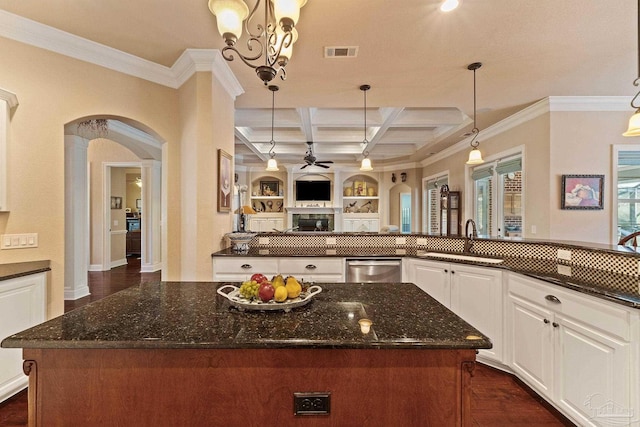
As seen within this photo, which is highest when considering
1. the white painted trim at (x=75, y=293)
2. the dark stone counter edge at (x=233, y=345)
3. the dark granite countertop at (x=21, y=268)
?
the dark granite countertop at (x=21, y=268)

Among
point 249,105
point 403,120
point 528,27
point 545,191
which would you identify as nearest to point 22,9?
point 249,105

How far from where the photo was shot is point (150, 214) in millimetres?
6078

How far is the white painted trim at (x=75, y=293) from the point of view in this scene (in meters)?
4.21

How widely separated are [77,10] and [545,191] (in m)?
5.28

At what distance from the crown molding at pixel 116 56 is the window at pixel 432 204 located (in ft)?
18.6

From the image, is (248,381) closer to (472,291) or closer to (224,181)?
(472,291)

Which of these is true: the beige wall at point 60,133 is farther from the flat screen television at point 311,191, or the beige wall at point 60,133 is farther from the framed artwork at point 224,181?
the flat screen television at point 311,191

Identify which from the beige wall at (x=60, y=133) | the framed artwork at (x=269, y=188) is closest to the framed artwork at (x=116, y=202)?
the framed artwork at (x=269, y=188)

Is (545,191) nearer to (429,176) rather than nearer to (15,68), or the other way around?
(429,176)

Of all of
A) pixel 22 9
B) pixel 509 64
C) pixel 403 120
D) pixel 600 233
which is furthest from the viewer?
pixel 403 120

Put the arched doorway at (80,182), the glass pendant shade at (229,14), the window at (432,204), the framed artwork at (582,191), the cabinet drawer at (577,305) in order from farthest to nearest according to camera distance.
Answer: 1. the window at (432,204)
2. the arched doorway at (80,182)
3. the framed artwork at (582,191)
4. the cabinet drawer at (577,305)
5. the glass pendant shade at (229,14)

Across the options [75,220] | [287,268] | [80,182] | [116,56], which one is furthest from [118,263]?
[287,268]

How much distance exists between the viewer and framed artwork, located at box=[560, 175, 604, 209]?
145 inches

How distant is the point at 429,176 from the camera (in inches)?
297
